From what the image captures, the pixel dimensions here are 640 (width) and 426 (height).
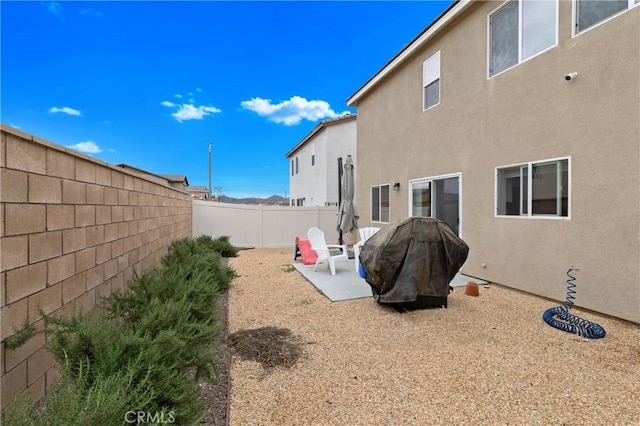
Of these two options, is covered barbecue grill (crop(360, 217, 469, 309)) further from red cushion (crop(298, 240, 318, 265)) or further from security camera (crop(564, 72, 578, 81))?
red cushion (crop(298, 240, 318, 265))

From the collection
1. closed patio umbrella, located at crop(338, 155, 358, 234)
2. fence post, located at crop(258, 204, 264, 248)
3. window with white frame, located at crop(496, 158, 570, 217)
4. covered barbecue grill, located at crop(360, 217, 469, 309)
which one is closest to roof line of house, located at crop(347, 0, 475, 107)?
closed patio umbrella, located at crop(338, 155, 358, 234)

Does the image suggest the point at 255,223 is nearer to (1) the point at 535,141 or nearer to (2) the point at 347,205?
(2) the point at 347,205

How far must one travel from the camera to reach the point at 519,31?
18.1 feet

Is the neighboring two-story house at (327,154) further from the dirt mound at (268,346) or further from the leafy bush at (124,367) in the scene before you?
the leafy bush at (124,367)

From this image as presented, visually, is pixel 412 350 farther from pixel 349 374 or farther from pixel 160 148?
pixel 160 148

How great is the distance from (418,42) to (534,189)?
4717mm

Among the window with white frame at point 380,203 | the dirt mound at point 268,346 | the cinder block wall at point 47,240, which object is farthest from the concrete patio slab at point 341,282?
the cinder block wall at point 47,240

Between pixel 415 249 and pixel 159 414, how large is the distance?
11.7 feet

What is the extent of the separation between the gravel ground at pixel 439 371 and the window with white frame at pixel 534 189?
1.58 meters

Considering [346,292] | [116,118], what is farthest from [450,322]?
[116,118]

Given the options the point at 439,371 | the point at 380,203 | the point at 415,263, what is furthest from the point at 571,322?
the point at 380,203

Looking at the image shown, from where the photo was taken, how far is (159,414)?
1.73m

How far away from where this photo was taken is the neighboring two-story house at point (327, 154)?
53.7 ft

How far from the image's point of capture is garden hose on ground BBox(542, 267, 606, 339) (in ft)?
11.9
